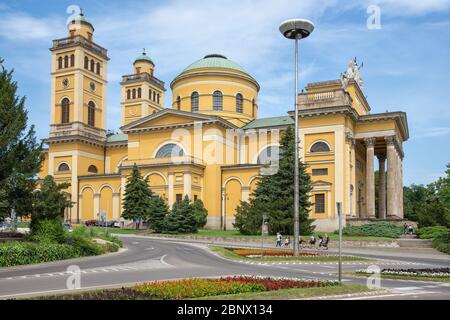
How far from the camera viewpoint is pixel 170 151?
68.9 meters

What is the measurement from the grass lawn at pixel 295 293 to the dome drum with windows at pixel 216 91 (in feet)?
187

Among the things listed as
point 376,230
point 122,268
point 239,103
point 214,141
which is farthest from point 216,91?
point 122,268

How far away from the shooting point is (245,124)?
74.1m

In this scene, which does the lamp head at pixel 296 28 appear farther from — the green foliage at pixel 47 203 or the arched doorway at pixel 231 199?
the arched doorway at pixel 231 199

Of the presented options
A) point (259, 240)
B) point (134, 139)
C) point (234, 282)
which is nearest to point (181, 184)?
point (134, 139)

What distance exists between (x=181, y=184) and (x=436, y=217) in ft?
94.2

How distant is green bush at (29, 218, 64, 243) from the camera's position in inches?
1187

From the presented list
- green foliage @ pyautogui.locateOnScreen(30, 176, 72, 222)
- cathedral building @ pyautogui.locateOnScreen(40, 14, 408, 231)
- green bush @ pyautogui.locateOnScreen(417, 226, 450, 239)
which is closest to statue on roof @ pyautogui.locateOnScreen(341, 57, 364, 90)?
cathedral building @ pyautogui.locateOnScreen(40, 14, 408, 231)

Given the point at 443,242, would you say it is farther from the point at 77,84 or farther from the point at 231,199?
the point at 77,84

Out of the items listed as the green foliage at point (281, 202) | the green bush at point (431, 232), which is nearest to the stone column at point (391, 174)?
the green bush at point (431, 232)

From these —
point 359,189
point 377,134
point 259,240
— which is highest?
point 377,134

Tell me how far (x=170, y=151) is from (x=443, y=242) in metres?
36.8

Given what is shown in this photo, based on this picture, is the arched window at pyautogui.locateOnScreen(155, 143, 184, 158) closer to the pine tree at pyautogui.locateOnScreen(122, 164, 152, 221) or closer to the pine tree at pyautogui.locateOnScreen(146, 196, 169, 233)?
the pine tree at pyautogui.locateOnScreen(122, 164, 152, 221)
